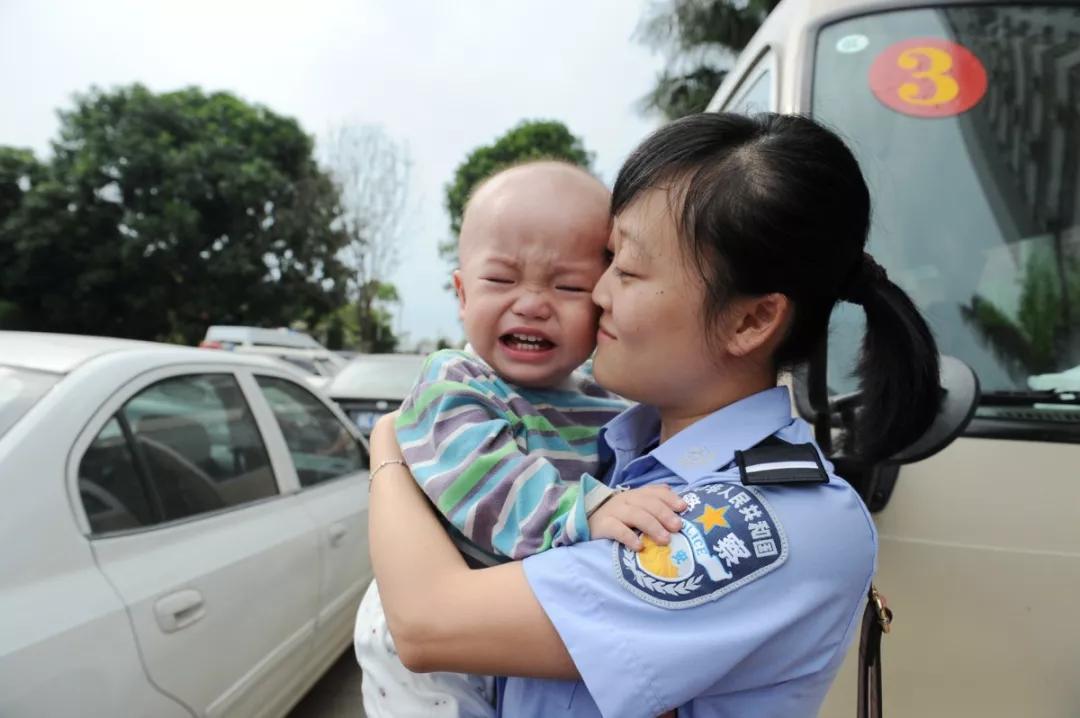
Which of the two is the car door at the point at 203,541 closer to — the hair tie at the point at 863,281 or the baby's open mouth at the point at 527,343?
the baby's open mouth at the point at 527,343

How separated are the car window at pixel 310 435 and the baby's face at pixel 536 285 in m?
2.20

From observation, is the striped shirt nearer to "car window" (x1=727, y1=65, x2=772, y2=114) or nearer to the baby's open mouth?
the baby's open mouth

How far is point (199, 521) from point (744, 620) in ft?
6.65

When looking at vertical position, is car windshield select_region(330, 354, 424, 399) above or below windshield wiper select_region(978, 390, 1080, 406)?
below

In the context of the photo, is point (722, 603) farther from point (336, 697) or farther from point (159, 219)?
point (159, 219)

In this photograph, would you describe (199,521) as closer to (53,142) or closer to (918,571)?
(918,571)

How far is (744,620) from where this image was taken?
82cm

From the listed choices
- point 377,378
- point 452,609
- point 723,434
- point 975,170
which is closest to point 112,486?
point 452,609

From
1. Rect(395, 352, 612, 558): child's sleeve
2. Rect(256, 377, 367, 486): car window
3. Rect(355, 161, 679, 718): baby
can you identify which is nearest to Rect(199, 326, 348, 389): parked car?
Rect(256, 377, 367, 486): car window

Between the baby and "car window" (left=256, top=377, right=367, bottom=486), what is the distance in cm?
207

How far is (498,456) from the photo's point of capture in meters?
1.00

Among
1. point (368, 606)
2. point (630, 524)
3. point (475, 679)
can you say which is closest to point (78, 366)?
point (368, 606)

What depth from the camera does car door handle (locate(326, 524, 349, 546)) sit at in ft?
9.91

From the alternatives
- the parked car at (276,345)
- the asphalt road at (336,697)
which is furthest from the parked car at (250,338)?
the asphalt road at (336,697)
